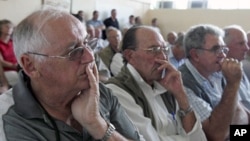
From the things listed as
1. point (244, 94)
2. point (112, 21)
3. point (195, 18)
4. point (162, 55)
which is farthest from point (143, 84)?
point (195, 18)

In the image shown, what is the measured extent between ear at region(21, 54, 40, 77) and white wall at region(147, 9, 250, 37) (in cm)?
877

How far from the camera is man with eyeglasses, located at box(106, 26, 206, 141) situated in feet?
5.27

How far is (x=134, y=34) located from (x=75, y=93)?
71 cm

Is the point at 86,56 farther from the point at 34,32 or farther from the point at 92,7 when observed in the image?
the point at 92,7

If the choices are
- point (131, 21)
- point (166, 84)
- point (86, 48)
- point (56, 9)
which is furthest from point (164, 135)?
point (131, 21)

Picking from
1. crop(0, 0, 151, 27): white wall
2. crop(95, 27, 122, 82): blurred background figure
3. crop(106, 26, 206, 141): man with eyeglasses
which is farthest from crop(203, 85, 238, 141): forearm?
crop(0, 0, 151, 27): white wall

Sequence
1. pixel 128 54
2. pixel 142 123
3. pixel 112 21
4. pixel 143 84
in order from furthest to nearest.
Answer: pixel 112 21, pixel 128 54, pixel 143 84, pixel 142 123

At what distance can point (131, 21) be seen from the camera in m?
9.45

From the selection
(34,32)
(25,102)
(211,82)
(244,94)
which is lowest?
(244,94)

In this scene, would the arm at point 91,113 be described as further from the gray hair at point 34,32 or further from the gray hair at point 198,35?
the gray hair at point 198,35

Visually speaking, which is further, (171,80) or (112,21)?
(112,21)

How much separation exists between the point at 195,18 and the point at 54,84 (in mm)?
9284

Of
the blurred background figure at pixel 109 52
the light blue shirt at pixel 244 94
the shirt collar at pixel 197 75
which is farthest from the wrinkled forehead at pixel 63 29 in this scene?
the blurred background figure at pixel 109 52

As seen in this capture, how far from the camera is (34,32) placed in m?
1.08
